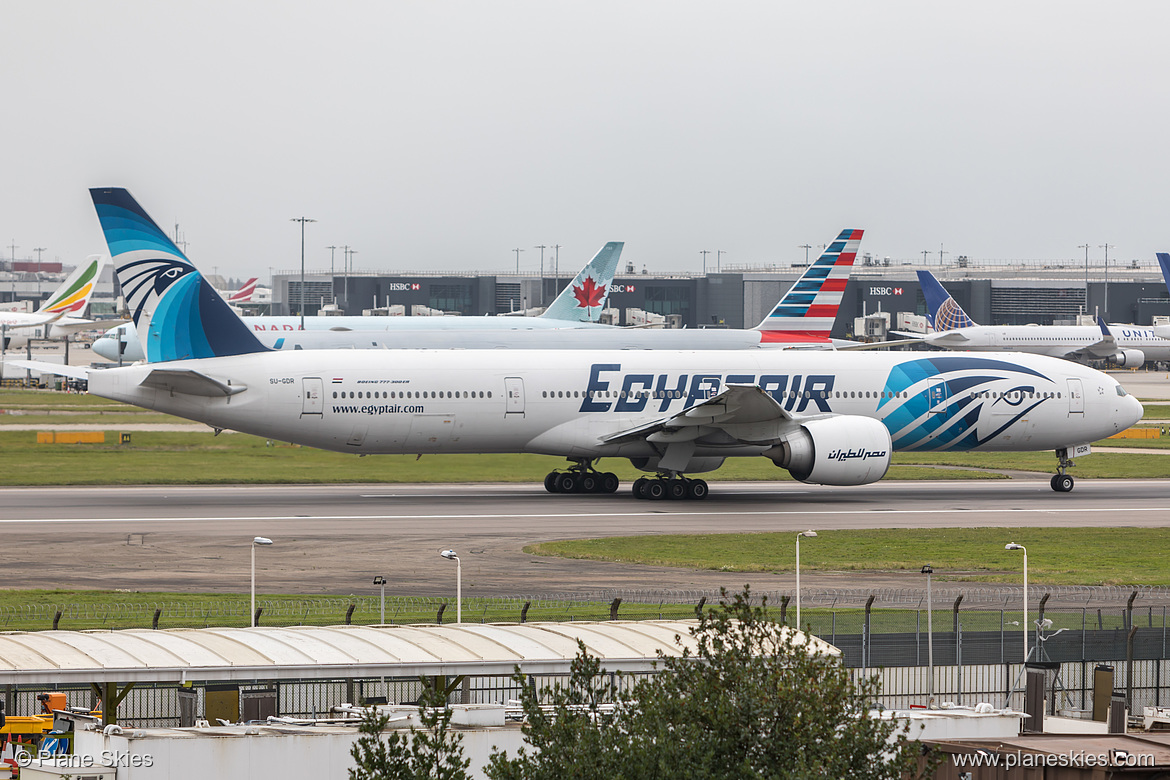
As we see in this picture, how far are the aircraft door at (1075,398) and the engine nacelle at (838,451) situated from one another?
339 inches

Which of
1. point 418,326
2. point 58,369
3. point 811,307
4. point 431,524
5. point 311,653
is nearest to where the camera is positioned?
point 311,653

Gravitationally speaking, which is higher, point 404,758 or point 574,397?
point 574,397

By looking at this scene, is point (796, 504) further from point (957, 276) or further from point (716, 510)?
point (957, 276)

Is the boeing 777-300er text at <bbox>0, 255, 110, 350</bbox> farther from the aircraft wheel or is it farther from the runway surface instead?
the aircraft wheel

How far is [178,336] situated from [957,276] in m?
160

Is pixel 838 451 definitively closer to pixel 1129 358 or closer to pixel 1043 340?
pixel 1043 340

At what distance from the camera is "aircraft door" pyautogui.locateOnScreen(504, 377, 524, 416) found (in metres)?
42.6

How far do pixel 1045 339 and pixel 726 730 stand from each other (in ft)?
400

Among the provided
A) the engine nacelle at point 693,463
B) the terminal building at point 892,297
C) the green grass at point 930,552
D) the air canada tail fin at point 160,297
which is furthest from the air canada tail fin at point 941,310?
the air canada tail fin at point 160,297

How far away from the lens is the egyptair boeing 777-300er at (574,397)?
41125 mm

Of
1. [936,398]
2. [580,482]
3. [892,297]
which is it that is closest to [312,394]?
[580,482]

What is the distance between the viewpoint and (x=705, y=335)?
70812mm

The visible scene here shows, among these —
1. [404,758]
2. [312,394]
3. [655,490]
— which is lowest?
[655,490]

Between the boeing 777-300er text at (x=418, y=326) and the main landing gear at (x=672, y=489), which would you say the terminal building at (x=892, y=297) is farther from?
the main landing gear at (x=672, y=489)
